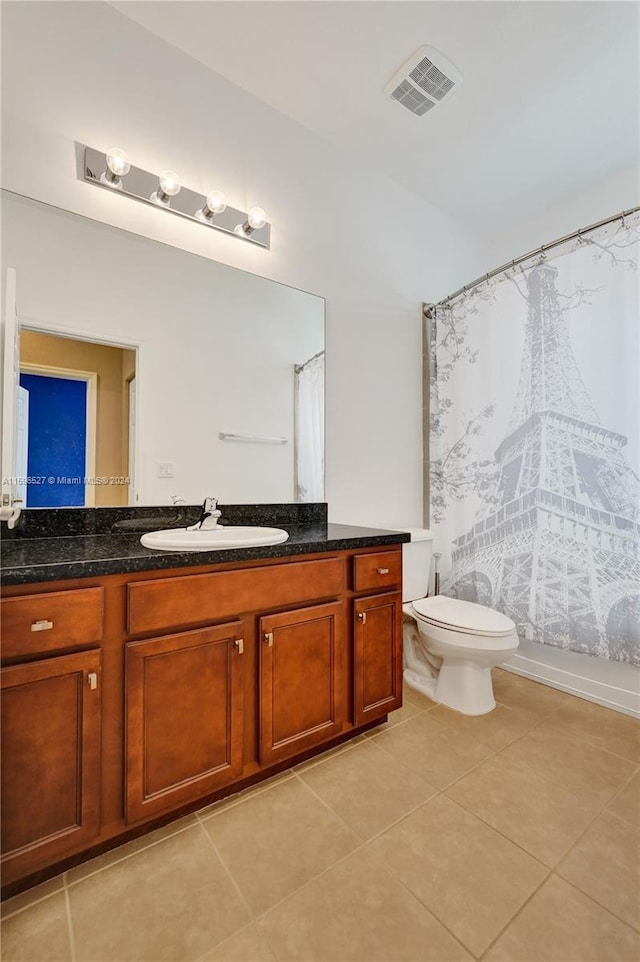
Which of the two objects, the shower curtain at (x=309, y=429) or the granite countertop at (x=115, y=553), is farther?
the shower curtain at (x=309, y=429)

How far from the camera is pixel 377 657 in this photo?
1.67 m

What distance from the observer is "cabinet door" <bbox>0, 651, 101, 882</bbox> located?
0.98 meters

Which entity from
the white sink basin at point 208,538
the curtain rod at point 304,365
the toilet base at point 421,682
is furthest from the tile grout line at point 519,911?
the curtain rod at point 304,365

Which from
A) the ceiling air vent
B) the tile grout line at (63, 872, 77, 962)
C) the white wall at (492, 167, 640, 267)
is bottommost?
the tile grout line at (63, 872, 77, 962)

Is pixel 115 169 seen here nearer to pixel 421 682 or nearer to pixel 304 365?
pixel 304 365

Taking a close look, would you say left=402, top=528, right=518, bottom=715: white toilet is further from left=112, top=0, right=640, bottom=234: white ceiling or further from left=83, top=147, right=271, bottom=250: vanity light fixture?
left=112, top=0, right=640, bottom=234: white ceiling

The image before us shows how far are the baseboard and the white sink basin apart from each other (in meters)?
1.62

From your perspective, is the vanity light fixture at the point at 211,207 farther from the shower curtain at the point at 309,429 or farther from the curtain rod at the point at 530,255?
the curtain rod at the point at 530,255

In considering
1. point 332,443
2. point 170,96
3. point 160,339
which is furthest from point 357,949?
point 170,96

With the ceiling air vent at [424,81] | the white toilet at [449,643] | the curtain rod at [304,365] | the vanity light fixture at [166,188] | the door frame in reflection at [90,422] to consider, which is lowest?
the white toilet at [449,643]

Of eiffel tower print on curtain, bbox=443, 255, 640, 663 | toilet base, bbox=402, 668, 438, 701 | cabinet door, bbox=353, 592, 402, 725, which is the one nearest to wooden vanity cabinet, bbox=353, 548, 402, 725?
cabinet door, bbox=353, 592, 402, 725

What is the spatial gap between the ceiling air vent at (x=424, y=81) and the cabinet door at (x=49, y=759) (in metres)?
2.49

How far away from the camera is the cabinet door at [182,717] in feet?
3.74

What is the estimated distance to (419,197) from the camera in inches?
102
